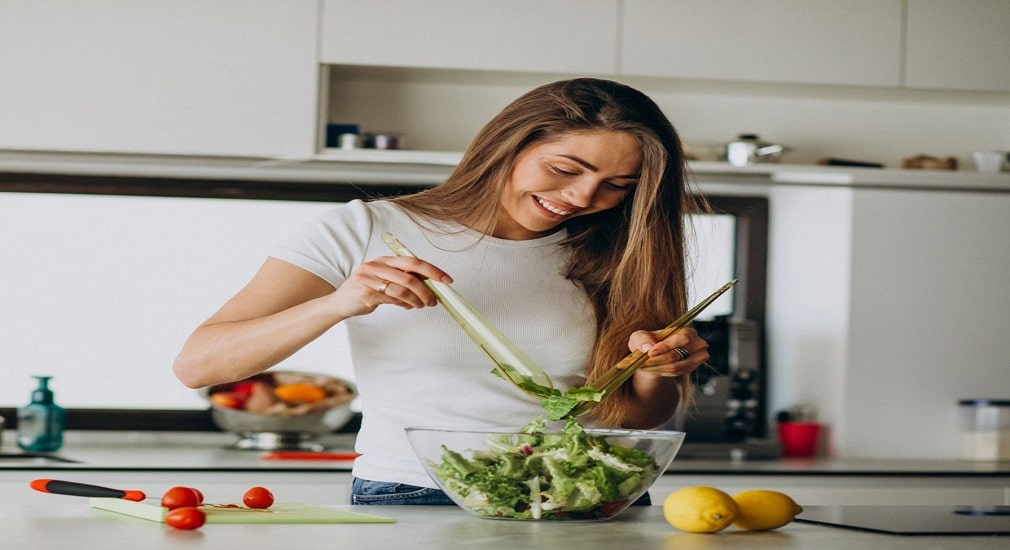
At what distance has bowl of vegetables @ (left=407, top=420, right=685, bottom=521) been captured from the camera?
1195mm

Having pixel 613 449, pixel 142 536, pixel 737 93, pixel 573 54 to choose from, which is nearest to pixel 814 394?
pixel 737 93

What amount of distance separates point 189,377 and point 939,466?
203 cm

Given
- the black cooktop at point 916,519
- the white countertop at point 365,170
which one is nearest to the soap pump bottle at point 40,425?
the white countertop at point 365,170

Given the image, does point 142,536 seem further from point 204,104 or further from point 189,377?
point 204,104

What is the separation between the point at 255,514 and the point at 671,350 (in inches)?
20.9

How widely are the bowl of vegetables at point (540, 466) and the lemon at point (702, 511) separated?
0.05 metres

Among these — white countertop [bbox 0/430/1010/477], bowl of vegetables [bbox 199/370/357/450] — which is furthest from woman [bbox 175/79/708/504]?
bowl of vegetables [bbox 199/370/357/450]

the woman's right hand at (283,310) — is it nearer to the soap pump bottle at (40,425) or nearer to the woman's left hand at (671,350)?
the woman's left hand at (671,350)

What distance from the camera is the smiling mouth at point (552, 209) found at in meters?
1.60

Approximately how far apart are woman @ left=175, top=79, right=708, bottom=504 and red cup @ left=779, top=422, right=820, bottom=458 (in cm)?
141

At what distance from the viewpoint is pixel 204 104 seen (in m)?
2.75

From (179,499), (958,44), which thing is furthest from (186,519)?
(958,44)

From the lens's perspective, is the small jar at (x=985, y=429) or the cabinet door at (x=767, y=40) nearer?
the cabinet door at (x=767, y=40)

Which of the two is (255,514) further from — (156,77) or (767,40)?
(767,40)
